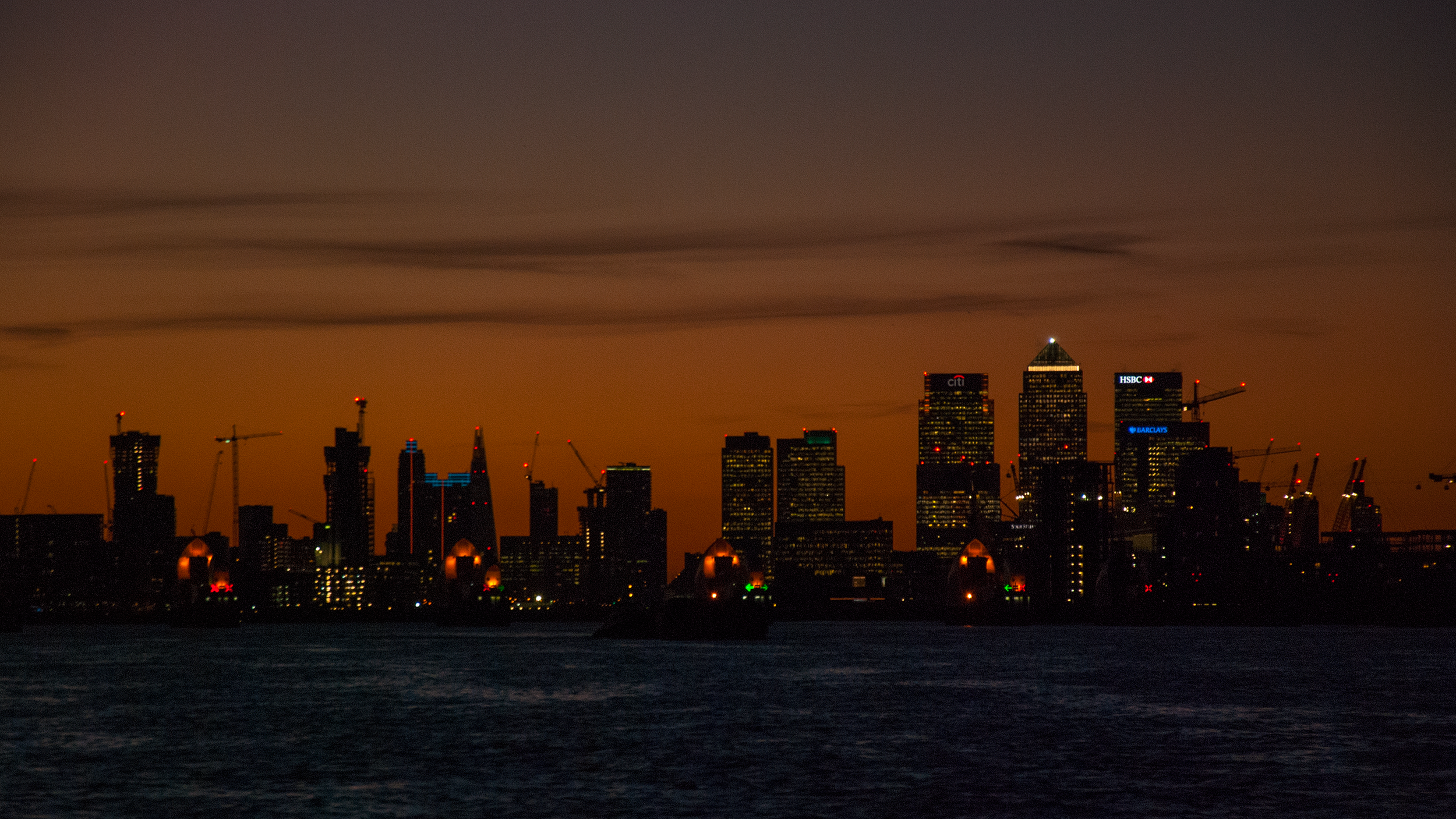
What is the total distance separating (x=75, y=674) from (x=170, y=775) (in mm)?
85205

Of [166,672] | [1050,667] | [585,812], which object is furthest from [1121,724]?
[166,672]

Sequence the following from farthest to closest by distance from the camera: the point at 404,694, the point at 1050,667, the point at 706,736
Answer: the point at 1050,667, the point at 404,694, the point at 706,736

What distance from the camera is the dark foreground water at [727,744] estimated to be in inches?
2403

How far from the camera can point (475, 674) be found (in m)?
148

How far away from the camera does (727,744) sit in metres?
81.9

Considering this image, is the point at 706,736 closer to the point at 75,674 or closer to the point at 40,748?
the point at 40,748

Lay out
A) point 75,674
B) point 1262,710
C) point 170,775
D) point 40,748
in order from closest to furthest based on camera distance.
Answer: point 170,775
point 40,748
point 1262,710
point 75,674

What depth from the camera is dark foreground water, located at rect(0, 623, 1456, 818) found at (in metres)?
61.0

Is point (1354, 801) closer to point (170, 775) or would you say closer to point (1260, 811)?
point (1260, 811)

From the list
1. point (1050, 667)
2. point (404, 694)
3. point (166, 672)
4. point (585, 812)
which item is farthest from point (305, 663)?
point (585, 812)

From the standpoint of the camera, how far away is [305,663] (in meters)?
171

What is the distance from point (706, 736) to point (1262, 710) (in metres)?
38.0

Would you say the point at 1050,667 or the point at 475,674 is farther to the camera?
the point at 1050,667

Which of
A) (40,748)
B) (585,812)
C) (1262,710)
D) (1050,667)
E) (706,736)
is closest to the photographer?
(585,812)
